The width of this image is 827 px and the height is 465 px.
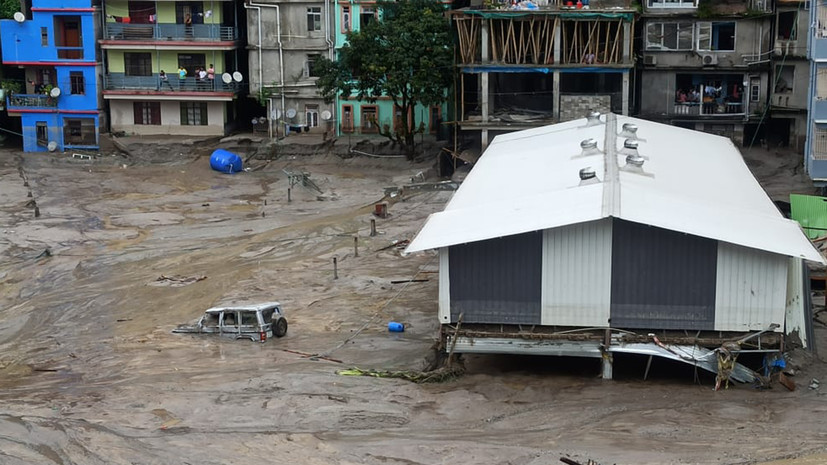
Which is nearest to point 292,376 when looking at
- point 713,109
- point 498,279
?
point 498,279

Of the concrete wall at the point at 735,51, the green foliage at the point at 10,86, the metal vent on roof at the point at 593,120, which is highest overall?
the concrete wall at the point at 735,51

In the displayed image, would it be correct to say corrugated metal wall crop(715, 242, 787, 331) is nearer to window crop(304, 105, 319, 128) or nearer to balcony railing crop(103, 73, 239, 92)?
window crop(304, 105, 319, 128)

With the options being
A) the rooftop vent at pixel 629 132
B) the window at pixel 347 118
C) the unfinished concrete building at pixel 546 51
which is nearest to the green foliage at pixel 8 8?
the window at pixel 347 118

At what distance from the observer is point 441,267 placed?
29391mm

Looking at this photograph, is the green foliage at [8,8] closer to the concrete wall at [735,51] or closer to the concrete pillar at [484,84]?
the concrete pillar at [484,84]

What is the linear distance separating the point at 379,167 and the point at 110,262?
19.2 m

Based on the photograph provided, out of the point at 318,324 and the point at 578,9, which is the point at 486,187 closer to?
the point at 318,324

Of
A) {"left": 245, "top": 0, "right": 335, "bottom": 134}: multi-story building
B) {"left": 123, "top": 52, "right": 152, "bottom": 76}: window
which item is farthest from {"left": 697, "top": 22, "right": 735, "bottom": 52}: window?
{"left": 123, "top": 52, "right": 152, "bottom": 76}: window

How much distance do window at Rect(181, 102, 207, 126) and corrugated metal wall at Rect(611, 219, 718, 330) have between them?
134 ft

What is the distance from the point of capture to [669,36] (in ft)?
186

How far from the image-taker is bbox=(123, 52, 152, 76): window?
65.1 meters

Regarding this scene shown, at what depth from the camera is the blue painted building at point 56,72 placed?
63.9m

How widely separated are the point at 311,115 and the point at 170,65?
7.85 meters

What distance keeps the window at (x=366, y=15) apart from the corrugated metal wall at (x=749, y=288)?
36849 millimetres
